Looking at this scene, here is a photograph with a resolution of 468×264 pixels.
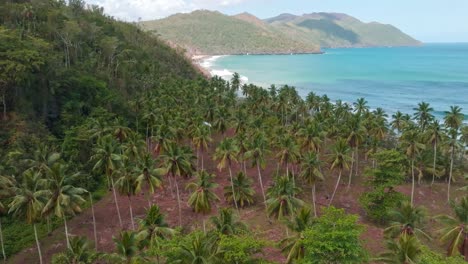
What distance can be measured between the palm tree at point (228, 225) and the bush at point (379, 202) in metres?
28.2

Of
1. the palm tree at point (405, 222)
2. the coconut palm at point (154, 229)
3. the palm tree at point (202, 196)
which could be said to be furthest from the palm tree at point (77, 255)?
the palm tree at point (405, 222)

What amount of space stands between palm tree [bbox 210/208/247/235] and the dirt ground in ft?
20.4

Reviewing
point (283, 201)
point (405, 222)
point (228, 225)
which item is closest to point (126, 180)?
point (228, 225)

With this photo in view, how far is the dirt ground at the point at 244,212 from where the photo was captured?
5328cm

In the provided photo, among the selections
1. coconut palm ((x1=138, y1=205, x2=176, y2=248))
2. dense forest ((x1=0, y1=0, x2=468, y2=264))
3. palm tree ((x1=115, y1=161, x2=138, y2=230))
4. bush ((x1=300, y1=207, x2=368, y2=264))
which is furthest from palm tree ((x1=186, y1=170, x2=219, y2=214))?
bush ((x1=300, y1=207, x2=368, y2=264))

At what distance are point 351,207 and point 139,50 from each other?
110 m

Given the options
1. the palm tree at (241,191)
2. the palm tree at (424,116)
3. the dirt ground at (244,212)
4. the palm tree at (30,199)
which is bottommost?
the dirt ground at (244,212)

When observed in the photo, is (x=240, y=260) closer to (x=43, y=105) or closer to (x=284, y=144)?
(x=284, y=144)

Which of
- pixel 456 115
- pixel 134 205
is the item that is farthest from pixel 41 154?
pixel 456 115

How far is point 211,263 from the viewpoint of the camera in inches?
1259

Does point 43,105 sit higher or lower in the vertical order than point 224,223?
higher

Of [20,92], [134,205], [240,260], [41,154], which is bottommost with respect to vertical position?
[134,205]

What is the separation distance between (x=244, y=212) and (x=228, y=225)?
24.7 m

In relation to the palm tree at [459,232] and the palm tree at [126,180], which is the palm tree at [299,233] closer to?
the palm tree at [459,232]
